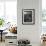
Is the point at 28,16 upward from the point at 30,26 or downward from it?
upward

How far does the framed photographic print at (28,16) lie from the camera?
5516 millimetres

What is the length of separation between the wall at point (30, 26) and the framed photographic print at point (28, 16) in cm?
11

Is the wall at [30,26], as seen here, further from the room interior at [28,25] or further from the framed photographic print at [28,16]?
the framed photographic print at [28,16]

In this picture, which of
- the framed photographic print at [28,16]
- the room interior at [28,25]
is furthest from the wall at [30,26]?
the framed photographic print at [28,16]

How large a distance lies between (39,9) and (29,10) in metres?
0.42

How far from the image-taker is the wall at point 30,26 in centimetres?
548

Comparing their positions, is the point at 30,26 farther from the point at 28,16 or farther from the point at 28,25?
the point at 28,16

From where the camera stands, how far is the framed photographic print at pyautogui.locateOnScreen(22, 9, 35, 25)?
18.1 ft

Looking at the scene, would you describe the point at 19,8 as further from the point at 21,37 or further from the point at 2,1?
the point at 2,1

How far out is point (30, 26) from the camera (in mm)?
5527

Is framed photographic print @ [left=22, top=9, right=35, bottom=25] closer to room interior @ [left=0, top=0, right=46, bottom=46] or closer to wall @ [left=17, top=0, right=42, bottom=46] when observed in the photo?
room interior @ [left=0, top=0, right=46, bottom=46]

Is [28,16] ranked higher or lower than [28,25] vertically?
higher

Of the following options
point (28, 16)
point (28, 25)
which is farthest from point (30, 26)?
point (28, 16)

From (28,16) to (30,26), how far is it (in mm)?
391
